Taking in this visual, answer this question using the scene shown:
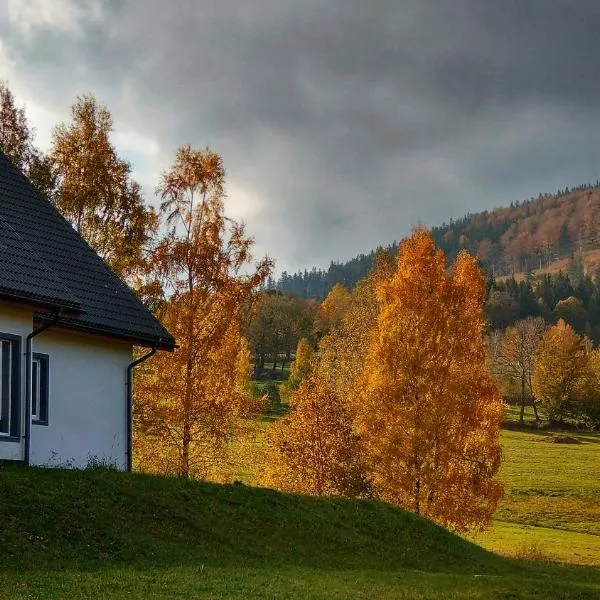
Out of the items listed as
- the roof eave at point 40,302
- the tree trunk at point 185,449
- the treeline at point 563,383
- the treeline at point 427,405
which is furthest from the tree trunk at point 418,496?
the treeline at point 563,383

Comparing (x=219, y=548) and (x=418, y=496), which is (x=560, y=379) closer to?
(x=418, y=496)

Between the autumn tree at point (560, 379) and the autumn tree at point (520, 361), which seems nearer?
the autumn tree at point (560, 379)

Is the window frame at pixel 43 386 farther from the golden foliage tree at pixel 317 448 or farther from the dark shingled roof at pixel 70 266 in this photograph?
the golden foliage tree at pixel 317 448

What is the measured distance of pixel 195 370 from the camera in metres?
25.3

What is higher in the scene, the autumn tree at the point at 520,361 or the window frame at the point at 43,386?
the autumn tree at the point at 520,361

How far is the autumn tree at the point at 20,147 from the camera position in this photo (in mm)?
30078

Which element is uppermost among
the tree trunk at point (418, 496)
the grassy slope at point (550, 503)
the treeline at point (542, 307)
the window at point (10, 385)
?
the treeline at point (542, 307)

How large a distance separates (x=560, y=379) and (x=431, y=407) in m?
62.7

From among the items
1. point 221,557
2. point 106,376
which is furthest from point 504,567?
point 106,376

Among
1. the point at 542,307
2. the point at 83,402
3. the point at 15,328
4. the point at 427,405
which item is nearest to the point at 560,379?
the point at 427,405

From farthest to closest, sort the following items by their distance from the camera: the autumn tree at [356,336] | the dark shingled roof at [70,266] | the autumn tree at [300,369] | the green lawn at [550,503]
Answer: the autumn tree at [300,369]
the autumn tree at [356,336]
the green lawn at [550,503]
the dark shingled roof at [70,266]

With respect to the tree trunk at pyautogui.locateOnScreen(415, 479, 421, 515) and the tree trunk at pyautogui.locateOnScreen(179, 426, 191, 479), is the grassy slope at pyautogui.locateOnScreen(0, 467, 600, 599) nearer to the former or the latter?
the tree trunk at pyautogui.locateOnScreen(415, 479, 421, 515)

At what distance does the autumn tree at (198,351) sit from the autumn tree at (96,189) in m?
3.61

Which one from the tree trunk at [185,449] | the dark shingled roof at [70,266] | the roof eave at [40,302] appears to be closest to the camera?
the roof eave at [40,302]
